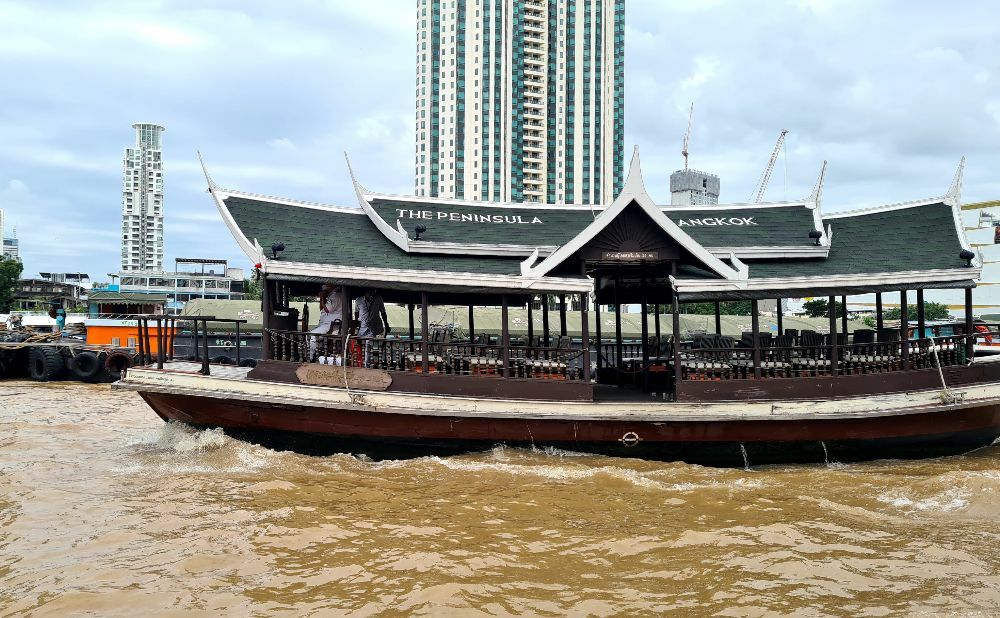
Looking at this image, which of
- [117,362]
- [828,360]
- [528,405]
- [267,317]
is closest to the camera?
[528,405]

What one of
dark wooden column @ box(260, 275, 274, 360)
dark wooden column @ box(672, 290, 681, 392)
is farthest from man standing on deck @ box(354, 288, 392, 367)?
dark wooden column @ box(672, 290, 681, 392)

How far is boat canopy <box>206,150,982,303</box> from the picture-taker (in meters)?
8.63

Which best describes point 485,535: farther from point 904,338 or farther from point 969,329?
point 969,329

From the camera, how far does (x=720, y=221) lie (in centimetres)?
1161

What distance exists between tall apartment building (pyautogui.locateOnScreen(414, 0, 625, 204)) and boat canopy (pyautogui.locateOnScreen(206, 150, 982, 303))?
59.8m

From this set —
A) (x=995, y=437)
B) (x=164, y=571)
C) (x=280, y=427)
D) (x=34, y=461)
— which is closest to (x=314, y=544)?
(x=164, y=571)

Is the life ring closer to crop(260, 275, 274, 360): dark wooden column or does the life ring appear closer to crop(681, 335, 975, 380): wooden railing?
crop(260, 275, 274, 360): dark wooden column

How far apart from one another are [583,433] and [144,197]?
5963 inches

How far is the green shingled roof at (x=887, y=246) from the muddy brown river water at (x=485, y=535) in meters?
2.61

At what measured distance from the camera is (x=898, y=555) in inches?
218

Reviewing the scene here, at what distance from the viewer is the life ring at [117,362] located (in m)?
21.7

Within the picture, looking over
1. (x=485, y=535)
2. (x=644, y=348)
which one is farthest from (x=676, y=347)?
(x=485, y=535)

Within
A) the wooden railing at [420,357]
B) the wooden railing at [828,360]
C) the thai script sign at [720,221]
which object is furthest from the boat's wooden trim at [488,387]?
the thai script sign at [720,221]

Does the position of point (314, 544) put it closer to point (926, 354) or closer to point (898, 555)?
point (898, 555)
